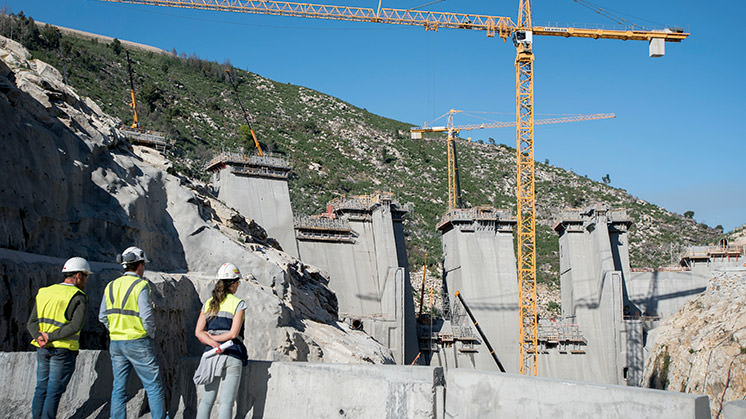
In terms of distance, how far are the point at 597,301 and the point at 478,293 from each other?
7.88 m

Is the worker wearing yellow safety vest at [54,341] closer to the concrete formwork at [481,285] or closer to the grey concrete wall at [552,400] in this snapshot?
the grey concrete wall at [552,400]

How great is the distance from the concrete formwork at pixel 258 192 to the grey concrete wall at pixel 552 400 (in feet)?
114

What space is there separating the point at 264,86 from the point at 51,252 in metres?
97.1

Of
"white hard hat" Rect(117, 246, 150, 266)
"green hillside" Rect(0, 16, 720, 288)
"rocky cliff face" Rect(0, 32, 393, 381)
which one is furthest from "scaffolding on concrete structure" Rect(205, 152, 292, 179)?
"white hard hat" Rect(117, 246, 150, 266)

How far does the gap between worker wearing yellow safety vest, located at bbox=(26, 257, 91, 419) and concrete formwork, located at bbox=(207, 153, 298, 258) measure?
34.0 meters

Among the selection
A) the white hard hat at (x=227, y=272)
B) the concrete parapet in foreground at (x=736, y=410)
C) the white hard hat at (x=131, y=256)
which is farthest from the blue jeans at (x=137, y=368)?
the concrete parapet in foreground at (x=736, y=410)

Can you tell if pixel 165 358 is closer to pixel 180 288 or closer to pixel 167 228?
pixel 180 288

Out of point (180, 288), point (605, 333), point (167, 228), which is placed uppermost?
point (167, 228)

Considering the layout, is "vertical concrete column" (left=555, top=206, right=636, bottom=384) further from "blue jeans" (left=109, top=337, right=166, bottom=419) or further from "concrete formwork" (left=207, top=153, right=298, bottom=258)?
Result: "blue jeans" (left=109, top=337, right=166, bottom=419)

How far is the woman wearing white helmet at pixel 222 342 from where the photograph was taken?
7426 mm

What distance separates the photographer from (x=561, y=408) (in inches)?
266

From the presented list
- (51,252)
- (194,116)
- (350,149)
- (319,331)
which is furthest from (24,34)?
(51,252)

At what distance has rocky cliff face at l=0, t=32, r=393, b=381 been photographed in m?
11.3

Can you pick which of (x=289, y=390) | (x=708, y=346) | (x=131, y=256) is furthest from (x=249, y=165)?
(x=131, y=256)
